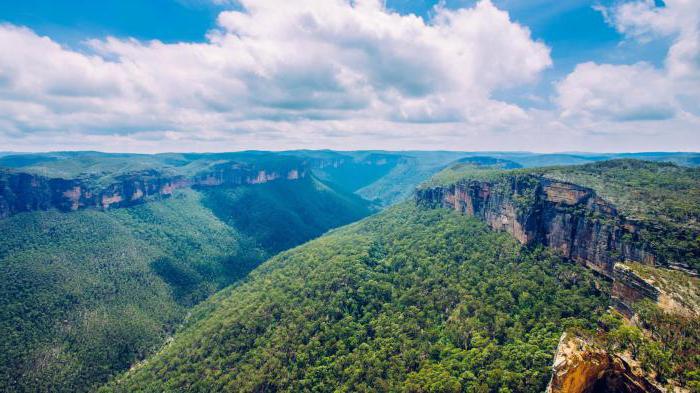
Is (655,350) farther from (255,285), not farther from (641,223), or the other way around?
(255,285)

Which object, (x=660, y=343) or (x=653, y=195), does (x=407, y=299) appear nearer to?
(x=660, y=343)

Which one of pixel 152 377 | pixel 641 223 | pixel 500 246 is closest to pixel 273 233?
pixel 152 377

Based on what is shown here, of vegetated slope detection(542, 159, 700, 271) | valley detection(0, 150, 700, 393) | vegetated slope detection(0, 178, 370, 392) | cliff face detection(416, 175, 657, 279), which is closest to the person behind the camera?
valley detection(0, 150, 700, 393)

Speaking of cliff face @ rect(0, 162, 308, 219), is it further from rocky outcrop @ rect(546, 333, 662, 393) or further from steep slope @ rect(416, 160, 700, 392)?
rocky outcrop @ rect(546, 333, 662, 393)

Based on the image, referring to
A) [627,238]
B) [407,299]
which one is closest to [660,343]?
[627,238]

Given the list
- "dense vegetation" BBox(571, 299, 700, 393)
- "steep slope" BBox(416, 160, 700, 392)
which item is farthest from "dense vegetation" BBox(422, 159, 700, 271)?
"dense vegetation" BBox(571, 299, 700, 393)

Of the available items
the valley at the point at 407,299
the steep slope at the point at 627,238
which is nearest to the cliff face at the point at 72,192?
the valley at the point at 407,299
